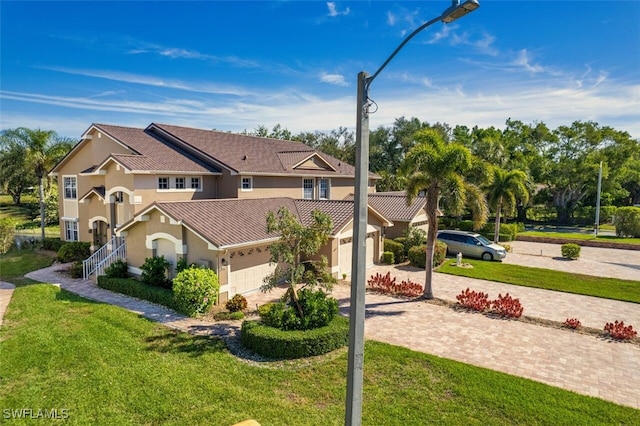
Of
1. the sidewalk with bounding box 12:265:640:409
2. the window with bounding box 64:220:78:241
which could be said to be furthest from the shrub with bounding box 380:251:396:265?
the window with bounding box 64:220:78:241

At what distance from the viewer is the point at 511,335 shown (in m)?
13.3

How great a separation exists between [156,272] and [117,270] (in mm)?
3043

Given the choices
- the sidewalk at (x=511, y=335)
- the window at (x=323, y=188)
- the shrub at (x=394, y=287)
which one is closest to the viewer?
the sidewalk at (x=511, y=335)

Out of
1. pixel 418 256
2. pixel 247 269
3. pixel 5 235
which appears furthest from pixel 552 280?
pixel 5 235

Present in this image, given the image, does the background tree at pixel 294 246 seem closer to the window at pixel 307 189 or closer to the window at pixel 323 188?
the window at pixel 307 189

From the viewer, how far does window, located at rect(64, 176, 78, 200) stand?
27.2 metres

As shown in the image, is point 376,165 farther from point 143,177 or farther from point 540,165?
point 143,177

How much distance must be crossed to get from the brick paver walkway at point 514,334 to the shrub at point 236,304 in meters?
1.15

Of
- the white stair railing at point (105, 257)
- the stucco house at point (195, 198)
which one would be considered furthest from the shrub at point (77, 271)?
the stucco house at point (195, 198)

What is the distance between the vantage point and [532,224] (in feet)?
162

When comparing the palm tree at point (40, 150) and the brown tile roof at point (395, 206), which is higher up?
the palm tree at point (40, 150)

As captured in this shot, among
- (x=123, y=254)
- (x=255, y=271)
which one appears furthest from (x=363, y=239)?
(x=123, y=254)

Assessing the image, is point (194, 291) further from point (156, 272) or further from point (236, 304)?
point (156, 272)

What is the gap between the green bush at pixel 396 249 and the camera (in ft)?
81.1
